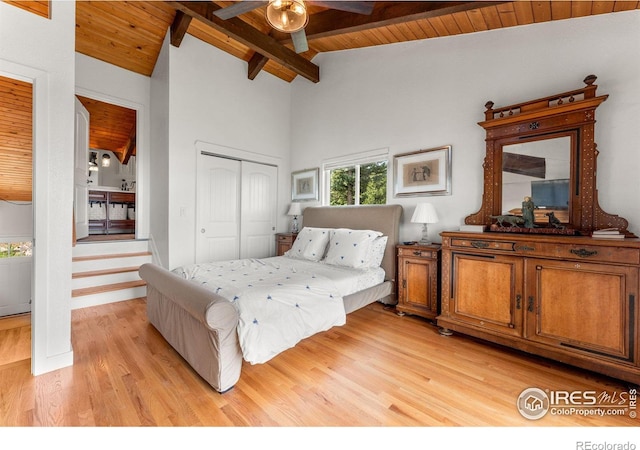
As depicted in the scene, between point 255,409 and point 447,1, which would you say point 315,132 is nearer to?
point 447,1

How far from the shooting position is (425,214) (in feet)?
10.1

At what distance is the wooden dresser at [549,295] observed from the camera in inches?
72.7

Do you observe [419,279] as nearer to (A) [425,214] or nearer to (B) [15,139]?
(A) [425,214]

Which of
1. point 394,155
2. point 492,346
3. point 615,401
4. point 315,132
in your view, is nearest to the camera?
point 615,401

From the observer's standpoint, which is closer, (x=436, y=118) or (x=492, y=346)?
(x=492, y=346)

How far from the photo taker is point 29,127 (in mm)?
3193

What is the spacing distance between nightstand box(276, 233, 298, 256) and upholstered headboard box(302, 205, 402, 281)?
45 centimetres

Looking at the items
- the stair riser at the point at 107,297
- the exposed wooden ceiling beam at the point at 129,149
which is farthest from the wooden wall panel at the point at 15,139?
the exposed wooden ceiling beam at the point at 129,149

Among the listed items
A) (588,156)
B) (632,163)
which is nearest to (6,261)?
(588,156)

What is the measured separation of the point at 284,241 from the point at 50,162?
311 centimetres

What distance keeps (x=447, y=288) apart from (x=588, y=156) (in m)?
1.64

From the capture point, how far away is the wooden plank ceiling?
2.57 meters

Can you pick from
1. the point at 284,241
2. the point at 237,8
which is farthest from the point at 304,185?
the point at 237,8

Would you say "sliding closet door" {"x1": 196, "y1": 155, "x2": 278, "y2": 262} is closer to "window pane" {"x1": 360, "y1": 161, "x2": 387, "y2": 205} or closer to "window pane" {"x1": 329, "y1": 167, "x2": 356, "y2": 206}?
"window pane" {"x1": 329, "y1": 167, "x2": 356, "y2": 206}
